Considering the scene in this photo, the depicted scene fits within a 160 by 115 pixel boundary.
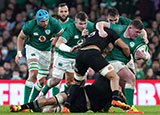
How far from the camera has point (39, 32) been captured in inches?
425

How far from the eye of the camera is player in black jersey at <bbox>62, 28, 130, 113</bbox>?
8.28m

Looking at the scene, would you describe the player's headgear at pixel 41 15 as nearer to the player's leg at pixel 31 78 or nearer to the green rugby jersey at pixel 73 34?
the green rugby jersey at pixel 73 34

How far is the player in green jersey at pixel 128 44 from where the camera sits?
8898 mm

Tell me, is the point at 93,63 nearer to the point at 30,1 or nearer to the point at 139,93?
the point at 139,93

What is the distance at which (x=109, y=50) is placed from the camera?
363 inches

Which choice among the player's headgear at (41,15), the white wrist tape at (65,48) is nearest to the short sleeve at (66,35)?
the white wrist tape at (65,48)

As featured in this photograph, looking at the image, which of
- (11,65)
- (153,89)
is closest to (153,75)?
(153,89)

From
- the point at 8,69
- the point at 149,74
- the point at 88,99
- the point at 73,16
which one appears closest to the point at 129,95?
the point at 88,99

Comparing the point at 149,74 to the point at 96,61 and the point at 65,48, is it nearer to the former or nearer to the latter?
the point at 65,48

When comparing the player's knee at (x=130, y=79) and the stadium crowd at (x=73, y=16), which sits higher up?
the stadium crowd at (x=73, y=16)

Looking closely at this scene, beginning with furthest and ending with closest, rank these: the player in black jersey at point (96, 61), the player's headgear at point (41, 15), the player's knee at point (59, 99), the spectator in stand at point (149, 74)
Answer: the spectator in stand at point (149, 74), the player's headgear at point (41, 15), the player's knee at point (59, 99), the player in black jersey at point (96, 61)

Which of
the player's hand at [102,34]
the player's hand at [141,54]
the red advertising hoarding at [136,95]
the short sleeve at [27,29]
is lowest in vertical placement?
the red advertising hoarding at [136,95]

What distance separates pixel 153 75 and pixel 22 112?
25.8ft

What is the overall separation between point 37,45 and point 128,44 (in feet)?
8.48
